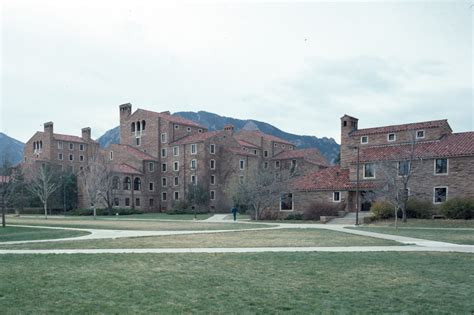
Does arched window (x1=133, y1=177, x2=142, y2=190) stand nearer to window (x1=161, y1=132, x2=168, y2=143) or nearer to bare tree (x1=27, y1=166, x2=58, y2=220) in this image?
window (x1=161, y1=132, x2=168, y2=143)

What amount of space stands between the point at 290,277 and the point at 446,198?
3277 cm

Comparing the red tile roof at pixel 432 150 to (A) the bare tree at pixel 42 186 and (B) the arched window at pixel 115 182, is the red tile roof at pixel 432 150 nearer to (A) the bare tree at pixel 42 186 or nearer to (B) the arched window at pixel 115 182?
(B) the arched window at pixel 115 182

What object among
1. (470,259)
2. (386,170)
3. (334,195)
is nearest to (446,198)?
(386,170)

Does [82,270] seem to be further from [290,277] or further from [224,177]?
[224,177]

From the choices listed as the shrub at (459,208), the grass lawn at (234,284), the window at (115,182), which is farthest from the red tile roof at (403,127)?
the window at (115,182)

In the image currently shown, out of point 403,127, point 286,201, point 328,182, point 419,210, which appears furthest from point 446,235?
point 403,127

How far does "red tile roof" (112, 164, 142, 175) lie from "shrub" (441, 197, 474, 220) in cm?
4519

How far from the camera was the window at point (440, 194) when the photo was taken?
38312mm

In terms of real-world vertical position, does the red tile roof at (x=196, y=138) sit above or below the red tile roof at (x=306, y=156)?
above

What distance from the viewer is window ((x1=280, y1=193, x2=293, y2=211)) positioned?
46312 mm

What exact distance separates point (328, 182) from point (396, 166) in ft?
25.3

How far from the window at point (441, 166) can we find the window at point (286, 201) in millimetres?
14636

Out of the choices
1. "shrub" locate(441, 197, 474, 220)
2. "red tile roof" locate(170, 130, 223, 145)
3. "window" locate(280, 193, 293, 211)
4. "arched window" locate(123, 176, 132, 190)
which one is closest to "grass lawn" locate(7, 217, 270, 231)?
"window" locate(280, 193, 293, 211)

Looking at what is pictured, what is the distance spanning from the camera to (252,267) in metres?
11.7
